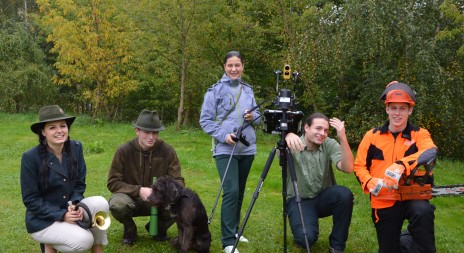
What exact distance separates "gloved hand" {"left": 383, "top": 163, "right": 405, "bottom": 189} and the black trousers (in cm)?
36

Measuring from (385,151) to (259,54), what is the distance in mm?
13193

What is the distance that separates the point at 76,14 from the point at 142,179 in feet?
44.9

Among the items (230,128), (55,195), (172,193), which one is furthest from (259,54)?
(55,195)

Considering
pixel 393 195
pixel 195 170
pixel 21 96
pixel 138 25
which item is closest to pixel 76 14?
pixel 138 25

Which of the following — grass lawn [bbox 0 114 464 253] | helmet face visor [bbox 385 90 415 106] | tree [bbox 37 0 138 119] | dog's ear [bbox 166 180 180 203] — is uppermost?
tree [bbox 37 0 138 119]

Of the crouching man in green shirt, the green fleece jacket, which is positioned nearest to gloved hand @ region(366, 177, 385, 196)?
the crouching man in green shirt

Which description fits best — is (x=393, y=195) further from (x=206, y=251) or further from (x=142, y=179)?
(x=142, y=179)

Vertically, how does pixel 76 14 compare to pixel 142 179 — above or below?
above

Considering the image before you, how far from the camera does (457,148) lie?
12.8 meters

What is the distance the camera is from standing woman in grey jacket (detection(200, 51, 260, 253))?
4293 mm

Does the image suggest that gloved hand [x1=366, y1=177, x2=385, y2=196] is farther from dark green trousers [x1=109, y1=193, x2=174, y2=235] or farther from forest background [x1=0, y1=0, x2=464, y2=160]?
forest background [x1=0, y1=0, x2=464, y2=160]

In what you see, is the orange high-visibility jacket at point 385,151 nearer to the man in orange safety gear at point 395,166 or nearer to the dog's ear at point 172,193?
the man in orange safety gear at point 395,166

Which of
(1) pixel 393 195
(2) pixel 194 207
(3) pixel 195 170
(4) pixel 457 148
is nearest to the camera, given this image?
(1) pixel 393 195

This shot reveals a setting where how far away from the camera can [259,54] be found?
1659 cm
